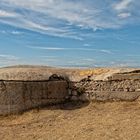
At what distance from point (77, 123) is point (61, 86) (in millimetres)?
2230

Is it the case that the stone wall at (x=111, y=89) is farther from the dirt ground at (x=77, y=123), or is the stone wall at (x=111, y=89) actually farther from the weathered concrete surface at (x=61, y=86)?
the dirt ground at (x=77, y=123)

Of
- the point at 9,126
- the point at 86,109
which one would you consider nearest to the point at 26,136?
the point at 9,126

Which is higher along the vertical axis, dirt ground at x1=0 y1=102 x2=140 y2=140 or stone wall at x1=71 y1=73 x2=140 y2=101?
stone wall at x1=71 y1=73 x2=140 y2=101

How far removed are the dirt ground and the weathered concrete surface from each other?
300 millimetres

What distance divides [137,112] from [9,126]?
315cm

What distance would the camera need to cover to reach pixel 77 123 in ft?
25.8

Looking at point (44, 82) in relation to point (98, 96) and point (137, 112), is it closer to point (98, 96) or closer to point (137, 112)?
point (98, 96)

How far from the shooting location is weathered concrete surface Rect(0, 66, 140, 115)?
9.07 metres

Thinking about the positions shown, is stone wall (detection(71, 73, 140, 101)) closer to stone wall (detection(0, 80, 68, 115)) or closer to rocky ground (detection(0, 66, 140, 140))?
rocky ground (detection(0, 66, 140, 140))

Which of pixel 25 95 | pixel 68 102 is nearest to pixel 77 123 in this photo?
pixel 25 95

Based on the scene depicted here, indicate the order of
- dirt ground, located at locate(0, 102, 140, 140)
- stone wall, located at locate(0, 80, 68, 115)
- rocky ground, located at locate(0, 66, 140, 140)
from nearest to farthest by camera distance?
dirt ground, located at locate(0, 102, 140, 140) → rocky ground, located at locate(0, 66, 140, 140) → stone wall, located at locate(0, 80, 68, 115)

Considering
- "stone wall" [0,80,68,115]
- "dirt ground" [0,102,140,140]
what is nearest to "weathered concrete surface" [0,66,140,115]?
"stone wall" [0,80,68,115]

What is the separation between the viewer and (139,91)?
9.51m

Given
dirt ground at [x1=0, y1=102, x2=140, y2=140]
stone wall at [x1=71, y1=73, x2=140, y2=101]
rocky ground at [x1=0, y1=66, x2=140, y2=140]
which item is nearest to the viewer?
dirt ground at [x1=0, y1=102, x2=140, y2=140]
